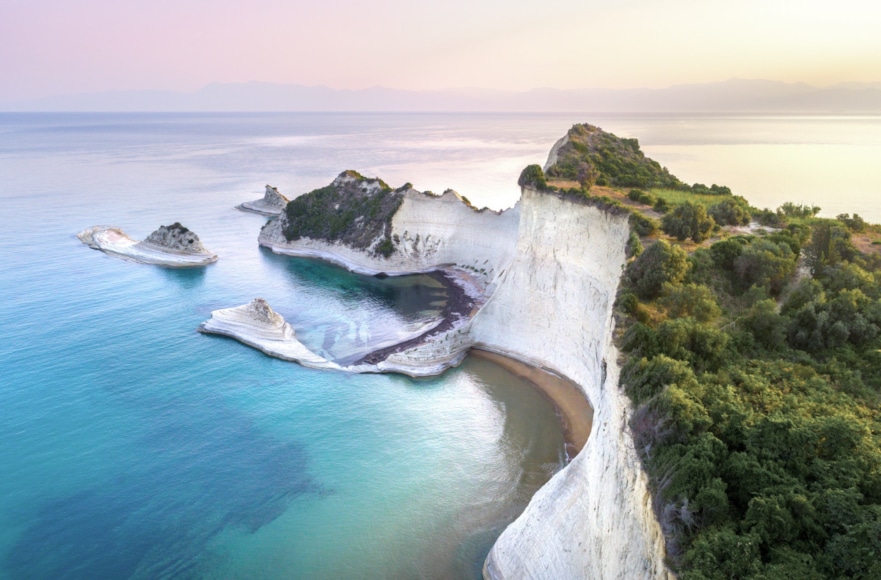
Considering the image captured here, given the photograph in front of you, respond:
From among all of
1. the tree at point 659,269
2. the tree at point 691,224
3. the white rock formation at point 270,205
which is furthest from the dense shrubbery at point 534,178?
the white rock formation at point 270,205

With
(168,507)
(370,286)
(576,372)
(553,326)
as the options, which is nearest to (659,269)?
(576,372)

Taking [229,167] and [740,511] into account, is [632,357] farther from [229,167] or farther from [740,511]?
[229,167]

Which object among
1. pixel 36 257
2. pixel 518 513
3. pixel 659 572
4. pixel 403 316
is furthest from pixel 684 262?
pixel 36 257

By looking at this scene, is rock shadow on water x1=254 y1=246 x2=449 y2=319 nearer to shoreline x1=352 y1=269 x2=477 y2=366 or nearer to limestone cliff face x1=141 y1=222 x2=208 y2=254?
shoreline x1=352 y1=269 x2=477 y2=366

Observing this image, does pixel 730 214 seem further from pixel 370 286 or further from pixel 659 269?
pixel 370 286

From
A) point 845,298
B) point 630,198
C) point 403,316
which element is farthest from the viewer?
point 403,316

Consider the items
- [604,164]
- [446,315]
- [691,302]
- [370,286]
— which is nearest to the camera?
[691,302]
